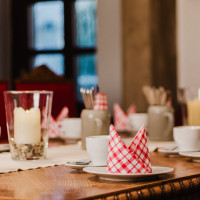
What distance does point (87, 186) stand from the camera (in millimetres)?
996

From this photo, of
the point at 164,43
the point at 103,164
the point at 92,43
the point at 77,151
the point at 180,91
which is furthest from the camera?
the point at 92,43

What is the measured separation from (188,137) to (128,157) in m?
0.44

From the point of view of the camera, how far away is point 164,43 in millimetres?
4109

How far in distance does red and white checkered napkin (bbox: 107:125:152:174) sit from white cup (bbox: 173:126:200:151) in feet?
1.23

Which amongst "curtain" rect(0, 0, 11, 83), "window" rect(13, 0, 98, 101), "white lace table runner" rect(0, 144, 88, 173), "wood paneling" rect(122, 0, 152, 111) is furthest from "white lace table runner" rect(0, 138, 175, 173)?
"curtain" rect(0, 0, 11, 83)

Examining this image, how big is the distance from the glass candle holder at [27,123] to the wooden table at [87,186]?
7.7 inches

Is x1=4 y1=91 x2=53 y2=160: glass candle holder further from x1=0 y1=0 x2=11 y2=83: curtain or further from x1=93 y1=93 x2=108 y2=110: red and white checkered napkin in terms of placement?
x1=0 y1=0 x2=11 y2=83: curtain

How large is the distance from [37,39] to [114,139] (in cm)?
498

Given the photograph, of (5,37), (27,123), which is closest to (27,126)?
(27,123)

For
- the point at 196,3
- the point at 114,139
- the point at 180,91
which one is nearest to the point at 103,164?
the point at 114,139

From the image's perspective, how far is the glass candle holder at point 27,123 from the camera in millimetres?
1414

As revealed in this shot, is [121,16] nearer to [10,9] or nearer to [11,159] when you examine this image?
[10,9]

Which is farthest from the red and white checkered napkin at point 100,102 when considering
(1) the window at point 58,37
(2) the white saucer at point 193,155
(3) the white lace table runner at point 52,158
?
(1) the window at point 58,37

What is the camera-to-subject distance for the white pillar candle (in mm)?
1417
